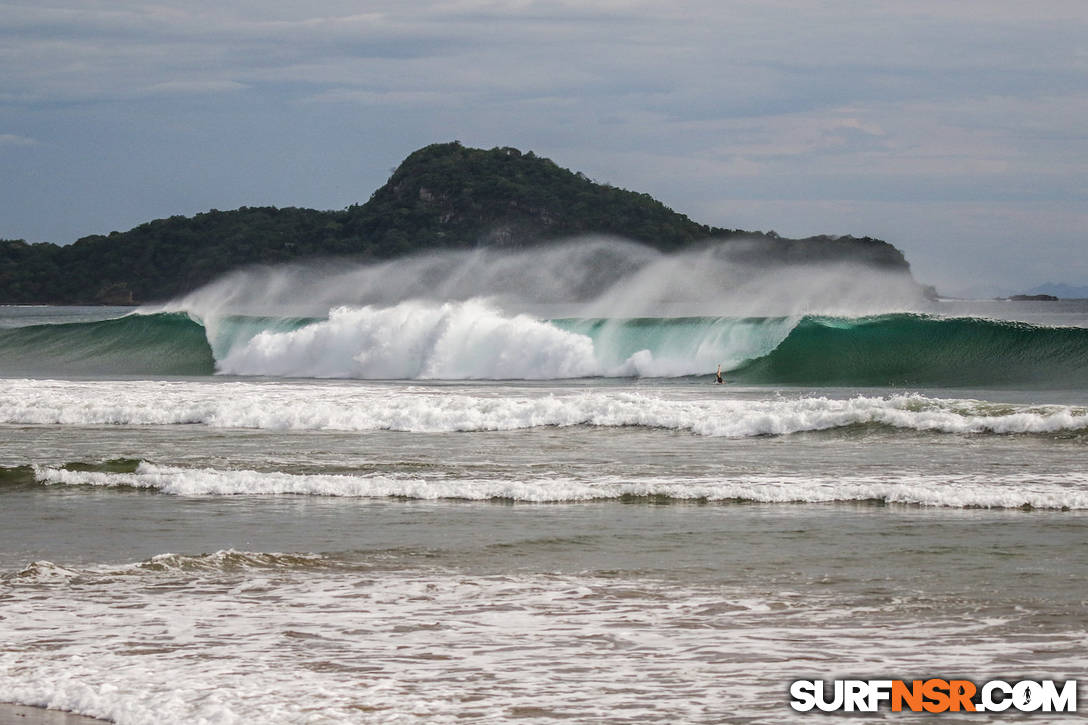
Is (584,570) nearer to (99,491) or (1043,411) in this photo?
(99,491)

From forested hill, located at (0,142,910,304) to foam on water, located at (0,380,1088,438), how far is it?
7074 centimetres

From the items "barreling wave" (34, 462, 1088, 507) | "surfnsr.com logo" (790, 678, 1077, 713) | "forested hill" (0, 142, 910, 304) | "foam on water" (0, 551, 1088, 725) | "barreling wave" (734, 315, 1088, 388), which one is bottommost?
"surfnsr.com logo" (790, 678, 1077, 713)

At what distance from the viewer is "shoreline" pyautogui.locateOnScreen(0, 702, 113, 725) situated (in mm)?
5117

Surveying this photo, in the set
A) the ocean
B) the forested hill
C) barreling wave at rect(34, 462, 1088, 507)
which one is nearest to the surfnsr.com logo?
the ocean

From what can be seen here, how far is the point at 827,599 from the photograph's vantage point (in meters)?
6.98

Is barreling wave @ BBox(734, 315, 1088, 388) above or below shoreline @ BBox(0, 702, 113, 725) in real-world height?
above

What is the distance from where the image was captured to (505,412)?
17297 millimetres

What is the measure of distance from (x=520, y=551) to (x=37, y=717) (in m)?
3.91

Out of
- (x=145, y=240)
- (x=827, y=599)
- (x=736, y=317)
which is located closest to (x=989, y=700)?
(x=827, y=599)

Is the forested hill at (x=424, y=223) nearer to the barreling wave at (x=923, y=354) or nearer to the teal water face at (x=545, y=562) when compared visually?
the barreling wave at (x=923, y=354)

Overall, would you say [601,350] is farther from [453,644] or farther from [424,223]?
[424,223]

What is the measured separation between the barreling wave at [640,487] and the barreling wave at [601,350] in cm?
1402

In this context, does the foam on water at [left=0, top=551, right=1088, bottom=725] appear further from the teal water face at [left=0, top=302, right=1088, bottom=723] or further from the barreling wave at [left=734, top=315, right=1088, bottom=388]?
the barreling wave at [left=734, top=315, right=1088, bottom=388]

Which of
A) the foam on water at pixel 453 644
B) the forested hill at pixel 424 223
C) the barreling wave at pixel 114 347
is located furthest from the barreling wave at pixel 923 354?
the forested hill at pixel 424 223
